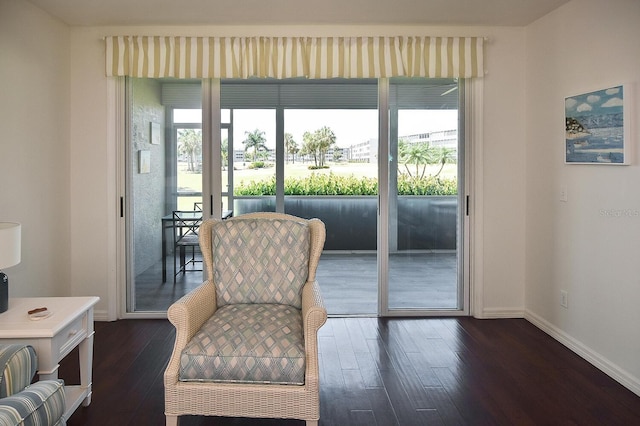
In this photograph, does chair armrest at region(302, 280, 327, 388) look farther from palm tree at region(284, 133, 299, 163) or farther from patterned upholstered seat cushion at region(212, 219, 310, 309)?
palm tree at region(284, 133, 299, 163)

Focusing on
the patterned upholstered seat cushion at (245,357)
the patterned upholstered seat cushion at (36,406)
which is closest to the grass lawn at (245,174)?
the patterned upholstered seat cushion at (245,357)

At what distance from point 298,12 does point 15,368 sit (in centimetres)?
311

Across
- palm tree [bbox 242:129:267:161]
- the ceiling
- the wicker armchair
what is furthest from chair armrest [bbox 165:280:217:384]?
the ceiling

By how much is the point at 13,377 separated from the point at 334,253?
14.9 ft

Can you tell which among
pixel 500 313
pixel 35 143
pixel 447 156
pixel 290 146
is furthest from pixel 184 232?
pixel 500 313

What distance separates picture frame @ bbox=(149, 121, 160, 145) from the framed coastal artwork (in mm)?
3218

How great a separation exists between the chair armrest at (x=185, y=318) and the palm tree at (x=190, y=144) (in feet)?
6.48

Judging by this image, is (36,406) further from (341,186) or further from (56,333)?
(341,186)

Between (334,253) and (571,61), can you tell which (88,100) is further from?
(571,61)

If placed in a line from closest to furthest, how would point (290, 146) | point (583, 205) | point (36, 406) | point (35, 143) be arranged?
point (36, 406) → point (583, 205) → point (35, 143) → point (290, 146)

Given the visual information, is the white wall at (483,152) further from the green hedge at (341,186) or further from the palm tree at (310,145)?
the palm tree at (310,145)

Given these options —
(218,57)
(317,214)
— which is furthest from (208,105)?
(317,214)

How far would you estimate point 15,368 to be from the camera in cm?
203

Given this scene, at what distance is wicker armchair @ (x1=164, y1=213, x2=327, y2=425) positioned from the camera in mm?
2453
